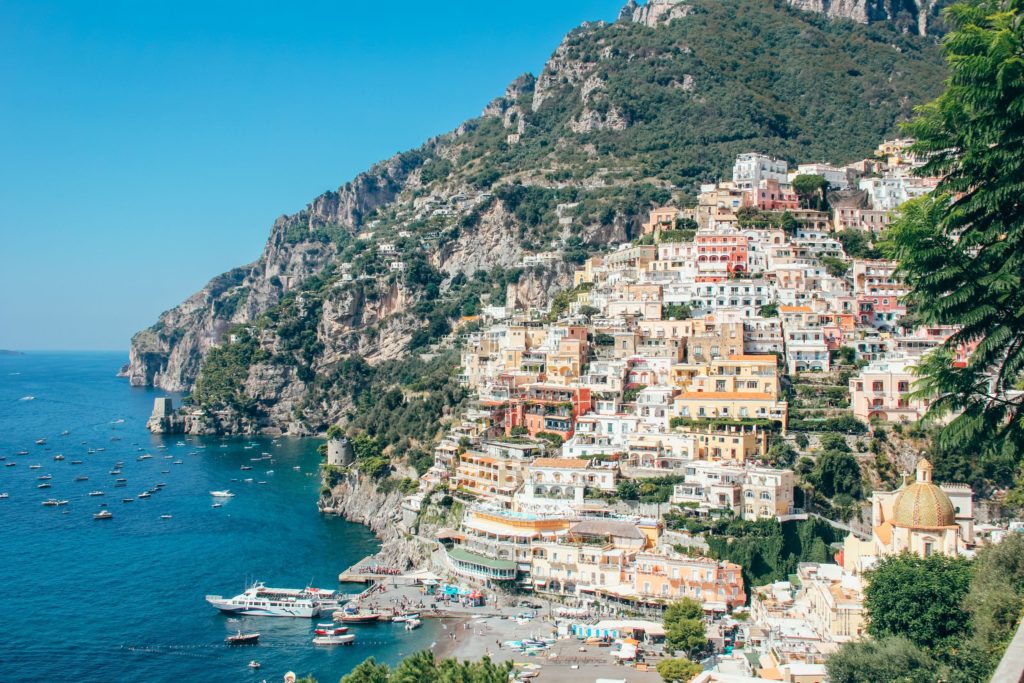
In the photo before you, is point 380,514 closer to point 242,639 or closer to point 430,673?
point 242,639

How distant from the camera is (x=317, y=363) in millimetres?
118500

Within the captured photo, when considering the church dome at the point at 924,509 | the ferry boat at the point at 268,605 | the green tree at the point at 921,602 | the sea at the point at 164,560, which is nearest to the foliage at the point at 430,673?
the sea at the point at 164,560

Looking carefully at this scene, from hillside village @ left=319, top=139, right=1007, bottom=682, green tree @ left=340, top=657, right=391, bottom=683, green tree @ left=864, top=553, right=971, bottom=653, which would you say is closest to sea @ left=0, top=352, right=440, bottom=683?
hillside village @ left=319, top=139, right=1007, bottom=682

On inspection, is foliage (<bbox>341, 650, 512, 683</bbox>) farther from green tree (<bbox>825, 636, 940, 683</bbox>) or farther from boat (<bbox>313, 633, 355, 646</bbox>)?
boat (<bbox>313, 633, 355, 646</bbox>)

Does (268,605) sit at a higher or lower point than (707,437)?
lower

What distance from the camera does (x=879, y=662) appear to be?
25.6 m

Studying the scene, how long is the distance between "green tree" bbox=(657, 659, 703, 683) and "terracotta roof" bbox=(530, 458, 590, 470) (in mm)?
17111

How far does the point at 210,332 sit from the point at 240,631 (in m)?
128

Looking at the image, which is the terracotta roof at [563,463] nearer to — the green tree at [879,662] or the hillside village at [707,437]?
the hillside village at [707,437]

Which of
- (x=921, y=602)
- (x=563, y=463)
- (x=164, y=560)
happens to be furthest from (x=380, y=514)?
(x=921, y=602)

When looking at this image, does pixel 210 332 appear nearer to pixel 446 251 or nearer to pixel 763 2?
pixel 446 251

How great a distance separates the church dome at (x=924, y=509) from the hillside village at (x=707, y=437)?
0.19ft

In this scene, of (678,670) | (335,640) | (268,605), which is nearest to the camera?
(678,670)

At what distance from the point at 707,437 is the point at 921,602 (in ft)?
74.4
